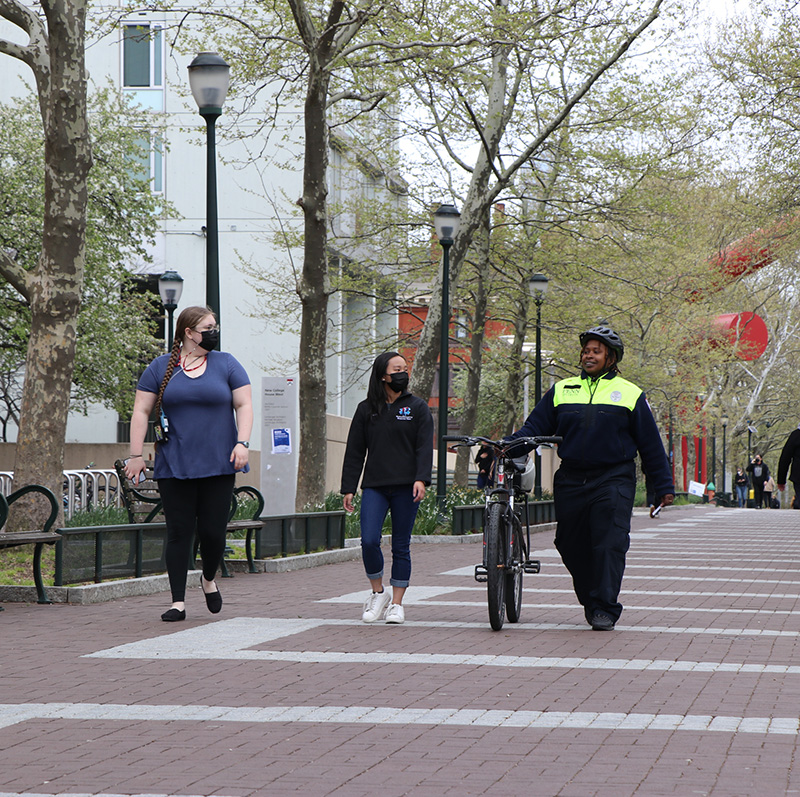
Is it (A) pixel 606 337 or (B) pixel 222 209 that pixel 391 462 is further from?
(B) pixel 222 209

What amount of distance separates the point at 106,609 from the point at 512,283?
22442mm

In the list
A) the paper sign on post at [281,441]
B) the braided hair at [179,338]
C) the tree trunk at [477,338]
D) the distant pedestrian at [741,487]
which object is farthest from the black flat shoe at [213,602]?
the distant pedestrian at [741,487]

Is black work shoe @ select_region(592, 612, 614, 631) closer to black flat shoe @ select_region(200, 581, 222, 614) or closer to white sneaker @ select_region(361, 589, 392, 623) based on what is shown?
white sneaker @ select_region(361, 589, 392, 623)

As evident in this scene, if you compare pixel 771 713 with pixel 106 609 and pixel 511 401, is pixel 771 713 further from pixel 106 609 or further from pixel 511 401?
pixel 511 401

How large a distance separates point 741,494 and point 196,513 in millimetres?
52728

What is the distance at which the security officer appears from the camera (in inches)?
342

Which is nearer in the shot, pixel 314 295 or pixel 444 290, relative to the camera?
pixel 314 295

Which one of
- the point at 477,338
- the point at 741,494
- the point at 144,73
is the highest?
the point at 144,73

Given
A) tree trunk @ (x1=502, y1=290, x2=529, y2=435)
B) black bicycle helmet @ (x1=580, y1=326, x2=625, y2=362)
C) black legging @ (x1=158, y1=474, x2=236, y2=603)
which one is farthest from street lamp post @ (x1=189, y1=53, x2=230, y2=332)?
tree trunk @ (x1=502, y1=290, x2=529, y2=435)

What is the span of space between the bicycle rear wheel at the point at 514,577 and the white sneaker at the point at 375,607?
2.77ft

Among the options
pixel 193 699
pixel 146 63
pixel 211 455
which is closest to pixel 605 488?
pixel 211 455

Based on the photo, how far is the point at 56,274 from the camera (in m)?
12.0

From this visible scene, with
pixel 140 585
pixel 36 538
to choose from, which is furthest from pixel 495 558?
pixel 140 585

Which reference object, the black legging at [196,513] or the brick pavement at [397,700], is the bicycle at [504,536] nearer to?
the brick pavement at [397,700]
